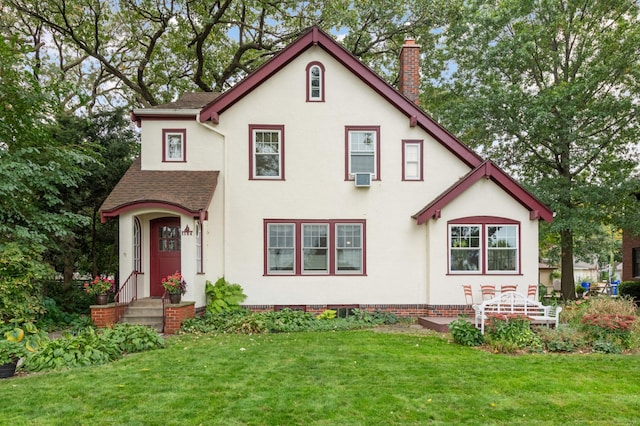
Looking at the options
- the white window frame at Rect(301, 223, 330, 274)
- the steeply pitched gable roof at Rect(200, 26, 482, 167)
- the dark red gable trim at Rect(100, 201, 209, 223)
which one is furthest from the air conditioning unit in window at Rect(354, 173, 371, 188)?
the dark red gable trim at Rect(100, 201, 209, 223)

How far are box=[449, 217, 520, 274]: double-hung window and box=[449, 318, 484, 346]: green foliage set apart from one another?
3417 millimetres

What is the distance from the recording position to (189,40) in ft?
69.7

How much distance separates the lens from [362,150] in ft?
41.5

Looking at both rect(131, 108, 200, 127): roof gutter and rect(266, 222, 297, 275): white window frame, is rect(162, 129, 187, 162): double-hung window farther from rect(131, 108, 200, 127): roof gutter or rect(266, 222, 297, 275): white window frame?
rect(266, 222, 297, 275): white window frame

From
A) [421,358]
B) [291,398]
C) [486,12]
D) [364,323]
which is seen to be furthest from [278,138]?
[486,12]

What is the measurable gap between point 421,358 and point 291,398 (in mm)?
3003

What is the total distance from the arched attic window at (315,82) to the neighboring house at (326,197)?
0.03 meters

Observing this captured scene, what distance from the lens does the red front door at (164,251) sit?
40.0 feet

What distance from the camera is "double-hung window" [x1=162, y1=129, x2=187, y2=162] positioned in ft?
41.2

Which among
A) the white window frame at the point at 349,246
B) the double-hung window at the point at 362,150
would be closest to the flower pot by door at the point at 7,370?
the white window frame at the point at 349,246

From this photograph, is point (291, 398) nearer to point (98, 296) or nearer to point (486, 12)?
point (98, 296)

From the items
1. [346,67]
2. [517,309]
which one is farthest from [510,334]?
[346,67]

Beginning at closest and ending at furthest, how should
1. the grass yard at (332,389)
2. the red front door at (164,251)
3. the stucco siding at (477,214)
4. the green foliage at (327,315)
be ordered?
the grass yard at (332,389)
the green foliage at (327,315)
the stucco siding at (477,214)
the red front door at (164,251)

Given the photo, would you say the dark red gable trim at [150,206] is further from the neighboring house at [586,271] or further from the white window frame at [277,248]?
the neighboring house at [586,271]
